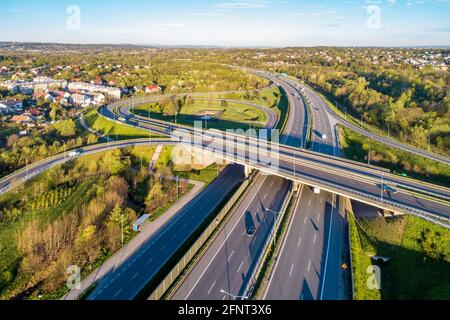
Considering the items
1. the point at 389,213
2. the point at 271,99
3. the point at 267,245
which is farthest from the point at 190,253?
the point at 271,99

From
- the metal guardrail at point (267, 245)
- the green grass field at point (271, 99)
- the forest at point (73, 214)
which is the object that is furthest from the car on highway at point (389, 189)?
the green grass field at point (271, 99)

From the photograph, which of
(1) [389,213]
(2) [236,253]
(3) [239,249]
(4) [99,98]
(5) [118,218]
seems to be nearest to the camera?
(2) [236,253]

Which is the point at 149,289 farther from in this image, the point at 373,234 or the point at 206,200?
the point at 373,234

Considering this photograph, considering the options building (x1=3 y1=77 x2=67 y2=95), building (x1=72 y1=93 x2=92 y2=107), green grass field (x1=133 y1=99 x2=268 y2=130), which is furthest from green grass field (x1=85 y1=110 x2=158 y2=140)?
building (x1=3 y1=77 x2=67 y2=95)

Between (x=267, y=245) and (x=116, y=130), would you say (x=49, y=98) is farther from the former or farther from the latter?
(x=267, y=245)

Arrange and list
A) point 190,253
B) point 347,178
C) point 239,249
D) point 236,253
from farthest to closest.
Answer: point 347,178, point 239,249, point 236,253, point 190,253

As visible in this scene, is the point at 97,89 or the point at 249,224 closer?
the point at 249,224

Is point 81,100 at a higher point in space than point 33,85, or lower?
lower
